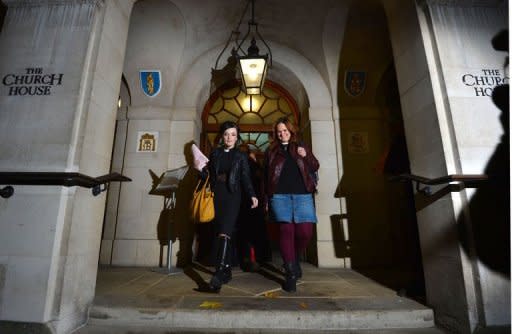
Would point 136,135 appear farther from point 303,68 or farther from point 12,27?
point 303,68

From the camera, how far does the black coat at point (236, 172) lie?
267 centimetres

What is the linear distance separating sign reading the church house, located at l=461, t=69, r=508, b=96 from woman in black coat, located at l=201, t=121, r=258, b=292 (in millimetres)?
2220

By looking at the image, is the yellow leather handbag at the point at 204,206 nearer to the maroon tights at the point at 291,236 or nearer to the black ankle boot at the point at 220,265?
the black ankle boot at the point at 220,265

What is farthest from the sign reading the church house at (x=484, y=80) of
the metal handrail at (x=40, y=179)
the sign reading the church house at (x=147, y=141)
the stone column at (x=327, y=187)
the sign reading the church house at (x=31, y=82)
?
the sign reading the church house at (x=147, y=141)

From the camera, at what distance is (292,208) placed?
108 inches

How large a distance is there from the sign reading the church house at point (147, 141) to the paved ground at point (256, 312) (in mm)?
Answer: 2598

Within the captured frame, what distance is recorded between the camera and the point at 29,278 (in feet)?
6.18

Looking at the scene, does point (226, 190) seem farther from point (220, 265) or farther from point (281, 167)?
point (220, 265)

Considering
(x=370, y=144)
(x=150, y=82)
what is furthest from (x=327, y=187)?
(x=150, y=82)

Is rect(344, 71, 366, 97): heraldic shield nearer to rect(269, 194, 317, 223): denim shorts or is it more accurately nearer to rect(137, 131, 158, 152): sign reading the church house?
→ rect(269, 194, 317, 223): denim shorts

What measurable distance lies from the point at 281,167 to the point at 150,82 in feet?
11.6

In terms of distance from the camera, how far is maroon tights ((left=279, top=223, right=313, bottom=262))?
2686 mm

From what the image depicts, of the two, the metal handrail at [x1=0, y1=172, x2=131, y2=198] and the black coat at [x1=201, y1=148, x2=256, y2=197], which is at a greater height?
the black coat at [x1=201, y1=148, x2=256, y2=197]

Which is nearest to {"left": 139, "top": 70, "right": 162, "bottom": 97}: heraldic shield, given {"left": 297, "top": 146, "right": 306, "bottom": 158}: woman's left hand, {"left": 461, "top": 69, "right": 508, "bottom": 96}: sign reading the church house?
{"left": 297, "top": 146, "right": 306, "bottom": 158}: woman's left hand
